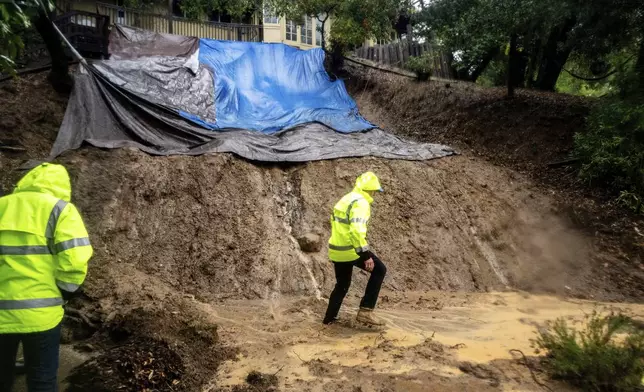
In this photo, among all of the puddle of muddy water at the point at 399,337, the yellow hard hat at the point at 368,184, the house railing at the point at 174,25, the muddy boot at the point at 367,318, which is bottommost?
the puddle of muddy water at the point at 399,337

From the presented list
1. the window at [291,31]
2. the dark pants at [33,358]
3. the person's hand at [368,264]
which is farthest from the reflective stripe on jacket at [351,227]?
the window at [291,31]

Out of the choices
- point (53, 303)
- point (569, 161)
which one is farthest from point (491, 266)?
point (53, 303)

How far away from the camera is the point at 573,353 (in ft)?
12.5

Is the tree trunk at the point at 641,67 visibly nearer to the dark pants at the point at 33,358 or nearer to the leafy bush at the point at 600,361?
the leafy bush at the point at 600,361

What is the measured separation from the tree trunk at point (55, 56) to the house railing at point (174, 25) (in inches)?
178

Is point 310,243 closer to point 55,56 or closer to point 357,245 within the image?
point 357,245

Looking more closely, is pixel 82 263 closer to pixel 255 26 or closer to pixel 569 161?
pixel 569 161

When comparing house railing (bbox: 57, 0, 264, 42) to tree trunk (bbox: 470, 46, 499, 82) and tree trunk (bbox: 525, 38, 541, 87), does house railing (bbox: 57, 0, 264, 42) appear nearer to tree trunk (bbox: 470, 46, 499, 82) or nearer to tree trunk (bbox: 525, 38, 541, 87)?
tree trunk (bbox: 470, 46, 499, 82)

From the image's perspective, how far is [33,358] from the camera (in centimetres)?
292

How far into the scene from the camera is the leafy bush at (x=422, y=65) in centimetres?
1412

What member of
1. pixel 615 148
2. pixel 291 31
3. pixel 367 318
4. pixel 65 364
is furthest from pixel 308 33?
pixel 65 364

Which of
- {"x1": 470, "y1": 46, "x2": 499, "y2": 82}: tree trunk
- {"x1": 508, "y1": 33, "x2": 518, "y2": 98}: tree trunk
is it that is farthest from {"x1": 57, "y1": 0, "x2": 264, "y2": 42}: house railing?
{"x1": 508, "y1": 33, "x2": 518, "y2": 98}: tree trunk

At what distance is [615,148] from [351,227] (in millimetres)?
6401

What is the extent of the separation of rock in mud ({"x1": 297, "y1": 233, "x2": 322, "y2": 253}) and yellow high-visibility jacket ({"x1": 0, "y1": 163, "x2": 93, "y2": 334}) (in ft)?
15.5
